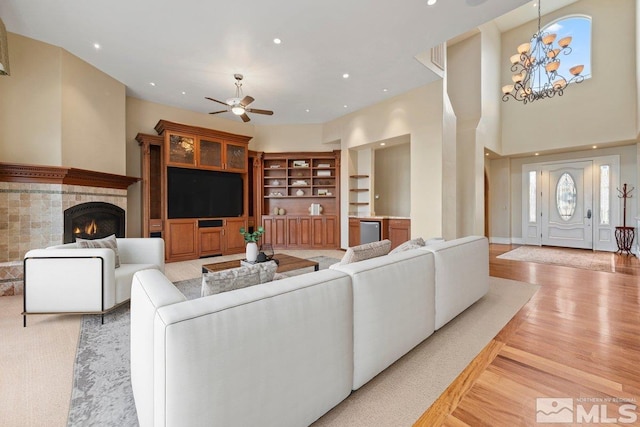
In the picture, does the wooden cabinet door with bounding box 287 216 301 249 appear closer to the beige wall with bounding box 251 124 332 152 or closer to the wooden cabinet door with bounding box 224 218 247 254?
the wooden cabinet door with bounding box 224 218 247 254

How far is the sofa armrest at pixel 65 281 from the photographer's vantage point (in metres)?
2.53

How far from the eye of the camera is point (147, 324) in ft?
3.57

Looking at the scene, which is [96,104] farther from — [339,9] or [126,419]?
[126,419]

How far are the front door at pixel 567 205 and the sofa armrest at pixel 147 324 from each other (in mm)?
9174

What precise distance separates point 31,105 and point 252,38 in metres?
3.24

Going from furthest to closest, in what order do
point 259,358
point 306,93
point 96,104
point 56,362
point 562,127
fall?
point 562,127, point 306,93, point 96,104, point 56,362, point 259,358

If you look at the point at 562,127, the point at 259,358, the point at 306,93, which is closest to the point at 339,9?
the point at 306,93

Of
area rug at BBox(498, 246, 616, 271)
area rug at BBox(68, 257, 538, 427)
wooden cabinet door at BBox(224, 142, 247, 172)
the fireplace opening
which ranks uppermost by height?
wooden cabinet door at BBox(224, 142, 247, 172)

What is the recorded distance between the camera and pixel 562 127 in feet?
22.0

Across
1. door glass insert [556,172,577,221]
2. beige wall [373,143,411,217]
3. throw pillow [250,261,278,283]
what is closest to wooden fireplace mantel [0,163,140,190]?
throw pillow [250,261,278,283]

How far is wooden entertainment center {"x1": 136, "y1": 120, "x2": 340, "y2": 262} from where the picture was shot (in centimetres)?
562

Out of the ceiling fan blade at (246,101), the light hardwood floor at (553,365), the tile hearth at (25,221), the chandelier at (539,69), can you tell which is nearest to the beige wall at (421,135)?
the chandelier at (539,69)

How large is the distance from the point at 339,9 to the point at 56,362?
4.25 meters

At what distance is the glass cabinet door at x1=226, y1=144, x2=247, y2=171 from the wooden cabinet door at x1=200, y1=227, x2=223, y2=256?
154 cm
